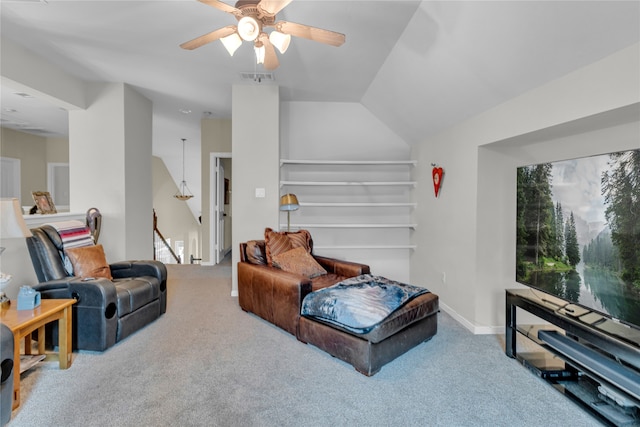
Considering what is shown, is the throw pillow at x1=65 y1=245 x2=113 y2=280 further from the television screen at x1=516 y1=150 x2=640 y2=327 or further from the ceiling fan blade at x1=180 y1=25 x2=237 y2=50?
the television screen at x1=516 y1=150 x2=640 y2=327

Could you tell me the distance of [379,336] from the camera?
7.20 ft

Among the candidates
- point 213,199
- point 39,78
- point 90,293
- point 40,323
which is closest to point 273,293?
point 90,293

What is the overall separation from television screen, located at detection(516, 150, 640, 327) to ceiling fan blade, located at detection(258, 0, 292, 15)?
2041mm

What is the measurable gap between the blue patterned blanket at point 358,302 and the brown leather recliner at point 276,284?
0.45 ft

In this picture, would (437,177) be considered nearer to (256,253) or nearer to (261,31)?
(256,253)

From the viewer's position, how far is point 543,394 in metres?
2.02

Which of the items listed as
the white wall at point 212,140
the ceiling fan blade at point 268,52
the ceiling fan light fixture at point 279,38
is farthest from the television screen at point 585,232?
the white wall at point 212,140

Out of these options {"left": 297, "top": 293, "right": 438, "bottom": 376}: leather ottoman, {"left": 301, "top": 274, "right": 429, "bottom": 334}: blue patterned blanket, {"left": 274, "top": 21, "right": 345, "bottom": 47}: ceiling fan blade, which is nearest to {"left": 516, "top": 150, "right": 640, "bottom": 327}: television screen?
{"left": 297, "top": 293, "right": 438, "bottom": 376}: leather ottoman

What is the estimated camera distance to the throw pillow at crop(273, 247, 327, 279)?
3.21 meters

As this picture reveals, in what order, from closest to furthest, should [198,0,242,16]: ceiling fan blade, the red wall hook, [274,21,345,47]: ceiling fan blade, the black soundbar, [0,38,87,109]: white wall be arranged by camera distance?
the black soundbar, [198,0,242,16]: ceiling fan blade, [274,21,345,47]: ceiling fan blade, [0,38,87,109]: white wall, the red wall hook

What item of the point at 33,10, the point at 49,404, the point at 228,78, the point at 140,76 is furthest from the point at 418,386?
the point at 140,76

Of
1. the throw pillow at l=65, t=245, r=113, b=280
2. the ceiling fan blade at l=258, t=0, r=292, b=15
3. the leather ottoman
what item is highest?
the ceiling fan blade at l=258, t=0, r=292, b=15

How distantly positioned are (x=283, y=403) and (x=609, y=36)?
2.68 meters

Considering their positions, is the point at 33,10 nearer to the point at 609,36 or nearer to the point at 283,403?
the point at 283,403
